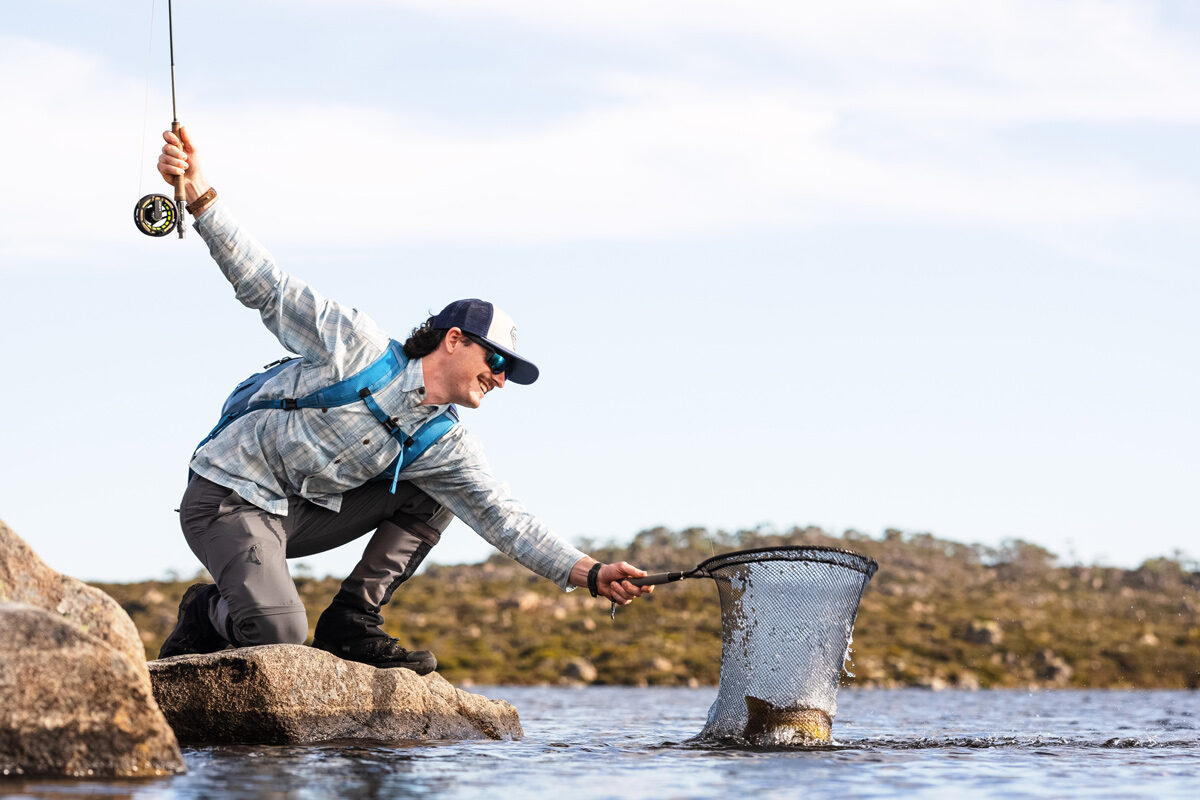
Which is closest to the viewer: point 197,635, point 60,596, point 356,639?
point 60,596

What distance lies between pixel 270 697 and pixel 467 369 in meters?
1.86

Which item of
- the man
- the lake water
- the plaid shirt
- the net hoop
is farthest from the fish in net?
the plaid shirt

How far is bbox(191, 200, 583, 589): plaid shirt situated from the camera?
6820mm

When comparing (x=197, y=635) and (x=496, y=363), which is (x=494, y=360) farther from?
(x=197, y=635)

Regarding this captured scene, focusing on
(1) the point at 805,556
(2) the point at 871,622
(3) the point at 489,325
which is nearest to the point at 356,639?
(3) the point at 489,325

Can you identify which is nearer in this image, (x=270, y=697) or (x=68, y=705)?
(x=68, y=705)

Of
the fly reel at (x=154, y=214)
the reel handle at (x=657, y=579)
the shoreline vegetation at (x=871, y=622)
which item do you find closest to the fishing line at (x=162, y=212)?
the fly reel at (x=154, y=214)

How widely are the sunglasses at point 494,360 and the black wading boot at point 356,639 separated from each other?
1524 millimetres

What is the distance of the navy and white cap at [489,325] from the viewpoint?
701 centimetres

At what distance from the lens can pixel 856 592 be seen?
733 cm

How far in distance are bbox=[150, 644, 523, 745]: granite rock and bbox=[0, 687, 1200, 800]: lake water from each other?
24cm

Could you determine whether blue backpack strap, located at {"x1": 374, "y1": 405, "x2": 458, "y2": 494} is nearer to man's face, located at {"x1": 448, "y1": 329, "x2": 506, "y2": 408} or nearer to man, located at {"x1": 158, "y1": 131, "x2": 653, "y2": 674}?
man, located at {"x1": 158, "y1": 131, "x2": 653, "y2": 674}

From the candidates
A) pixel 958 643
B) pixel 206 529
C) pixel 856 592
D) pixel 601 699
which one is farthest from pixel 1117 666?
pixel 206 529

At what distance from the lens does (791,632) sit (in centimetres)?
721
